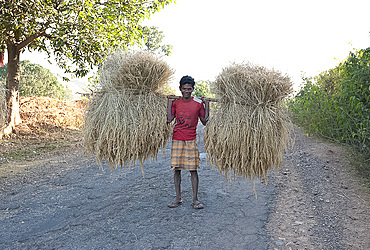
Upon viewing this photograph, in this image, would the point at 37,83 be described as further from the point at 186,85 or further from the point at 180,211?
the point at 180,211

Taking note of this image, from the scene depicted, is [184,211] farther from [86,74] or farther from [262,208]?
[86,74]

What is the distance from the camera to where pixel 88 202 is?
320 centimetres

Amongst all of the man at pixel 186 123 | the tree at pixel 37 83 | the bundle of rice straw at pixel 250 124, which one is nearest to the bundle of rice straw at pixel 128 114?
the man at pixel 186 123

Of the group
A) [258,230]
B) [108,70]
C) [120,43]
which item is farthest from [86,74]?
[258,230]

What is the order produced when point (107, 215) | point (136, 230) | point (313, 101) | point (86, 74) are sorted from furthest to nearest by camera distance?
1. point (86, 74)
2. point (313, 101)
3. point (107, 215)
4. point (136, 230)

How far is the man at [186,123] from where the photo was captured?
289 centimetres

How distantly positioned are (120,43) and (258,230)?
561 cm

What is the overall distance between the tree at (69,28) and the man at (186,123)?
3.39 meters

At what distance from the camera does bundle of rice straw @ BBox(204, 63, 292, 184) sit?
8.61 feet

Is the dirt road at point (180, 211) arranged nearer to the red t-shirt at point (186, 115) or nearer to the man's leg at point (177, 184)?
the man's leg at point (177, 184)

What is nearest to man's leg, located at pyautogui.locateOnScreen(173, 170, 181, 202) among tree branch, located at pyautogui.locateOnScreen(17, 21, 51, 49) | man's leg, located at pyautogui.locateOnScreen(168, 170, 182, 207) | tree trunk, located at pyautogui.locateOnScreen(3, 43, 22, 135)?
man's leg, located at pyautogui.locateOnScreen(168, 170, 182, 207)

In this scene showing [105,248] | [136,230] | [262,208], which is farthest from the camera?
[262,208]

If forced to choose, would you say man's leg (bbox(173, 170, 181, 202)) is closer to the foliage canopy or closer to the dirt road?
the dirt road

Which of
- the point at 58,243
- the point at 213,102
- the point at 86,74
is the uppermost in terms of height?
the point at 86,74
